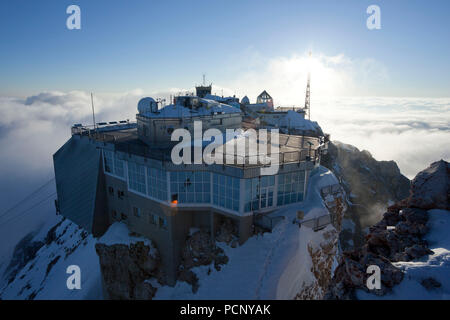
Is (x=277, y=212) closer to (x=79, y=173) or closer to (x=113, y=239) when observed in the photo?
(x=113, y=239)

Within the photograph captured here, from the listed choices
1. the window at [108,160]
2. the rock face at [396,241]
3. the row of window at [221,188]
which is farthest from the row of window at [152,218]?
the rock face at [396,241]

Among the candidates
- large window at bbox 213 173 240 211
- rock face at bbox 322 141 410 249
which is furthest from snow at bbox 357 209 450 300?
rock face at bbox 322 141 410 249

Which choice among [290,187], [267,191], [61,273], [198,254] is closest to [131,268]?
[198,254]

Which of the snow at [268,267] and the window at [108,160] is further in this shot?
the window at [108,160]

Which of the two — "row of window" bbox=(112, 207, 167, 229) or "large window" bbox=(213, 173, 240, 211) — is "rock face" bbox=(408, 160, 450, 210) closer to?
"large window" bbox=(213, 173, 240, 211)

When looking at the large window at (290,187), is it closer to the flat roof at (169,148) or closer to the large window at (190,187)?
the flat roof at (169,148)

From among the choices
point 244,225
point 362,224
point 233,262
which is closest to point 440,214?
point 244,225
